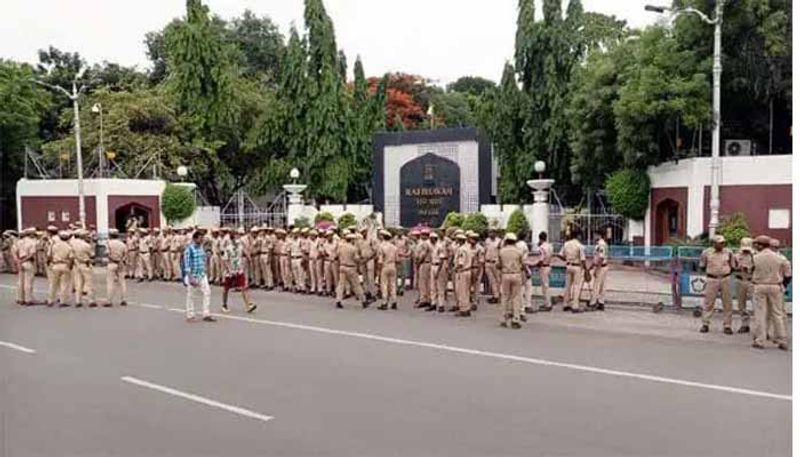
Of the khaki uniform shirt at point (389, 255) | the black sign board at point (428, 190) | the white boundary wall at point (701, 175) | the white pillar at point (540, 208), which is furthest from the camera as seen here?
the black sign board at point (428, 190)

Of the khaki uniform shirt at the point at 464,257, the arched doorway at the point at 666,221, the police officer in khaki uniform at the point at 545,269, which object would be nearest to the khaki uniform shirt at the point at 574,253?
the police officer in khaki uniform at the point at 545,269

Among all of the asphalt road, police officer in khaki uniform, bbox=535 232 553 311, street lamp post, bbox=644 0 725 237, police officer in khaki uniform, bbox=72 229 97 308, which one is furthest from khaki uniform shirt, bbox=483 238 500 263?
police officer in khaki uniform, bbox=72 229 97 308

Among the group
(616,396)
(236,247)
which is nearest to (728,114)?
(236,247)

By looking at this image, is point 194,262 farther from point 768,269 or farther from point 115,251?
point 768,269

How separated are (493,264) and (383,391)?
789 cm

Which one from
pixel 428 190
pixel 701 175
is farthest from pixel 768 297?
pixel 428 190

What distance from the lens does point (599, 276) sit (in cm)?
1546

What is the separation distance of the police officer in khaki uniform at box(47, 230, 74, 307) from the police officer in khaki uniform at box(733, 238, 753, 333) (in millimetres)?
12502

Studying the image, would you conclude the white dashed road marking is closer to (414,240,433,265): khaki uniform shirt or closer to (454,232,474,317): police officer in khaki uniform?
(454,232,474,317): police officer in khaki uniform

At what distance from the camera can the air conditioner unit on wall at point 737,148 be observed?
82.1ft

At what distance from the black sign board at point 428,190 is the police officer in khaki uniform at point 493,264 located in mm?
15663

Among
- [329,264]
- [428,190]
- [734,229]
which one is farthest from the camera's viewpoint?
[428,190]

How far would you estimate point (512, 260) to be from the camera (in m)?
13.5

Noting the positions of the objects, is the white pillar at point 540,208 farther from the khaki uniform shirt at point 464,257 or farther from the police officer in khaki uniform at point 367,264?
the khaki uniform shirt at point 464,257
